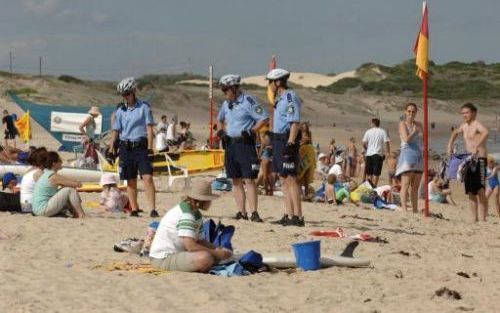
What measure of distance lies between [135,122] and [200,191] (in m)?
3.37

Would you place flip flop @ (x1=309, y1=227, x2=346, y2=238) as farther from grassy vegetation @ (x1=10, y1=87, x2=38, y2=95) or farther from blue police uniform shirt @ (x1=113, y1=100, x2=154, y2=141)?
grassy vegetation @ (x1=10, y1=87, x2=38, y2=95)

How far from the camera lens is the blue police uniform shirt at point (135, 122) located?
33.4 feet

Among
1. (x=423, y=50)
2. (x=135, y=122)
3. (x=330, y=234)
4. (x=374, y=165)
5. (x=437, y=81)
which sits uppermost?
(x=437, y=81)

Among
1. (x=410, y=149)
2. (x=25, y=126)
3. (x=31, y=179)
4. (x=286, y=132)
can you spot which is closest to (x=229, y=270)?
(x=286, y=132)

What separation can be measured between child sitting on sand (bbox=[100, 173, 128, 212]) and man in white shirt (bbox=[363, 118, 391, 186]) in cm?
523

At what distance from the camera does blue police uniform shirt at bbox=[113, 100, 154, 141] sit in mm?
10180

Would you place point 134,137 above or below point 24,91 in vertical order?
below

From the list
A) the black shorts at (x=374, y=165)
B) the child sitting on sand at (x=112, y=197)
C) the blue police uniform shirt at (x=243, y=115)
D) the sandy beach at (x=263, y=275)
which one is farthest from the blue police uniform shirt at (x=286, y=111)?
the black shorts at (x=374, y=165)

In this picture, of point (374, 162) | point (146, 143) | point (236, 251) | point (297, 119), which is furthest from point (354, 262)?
point (374, 162)

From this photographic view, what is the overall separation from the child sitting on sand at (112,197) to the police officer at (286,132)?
221cm

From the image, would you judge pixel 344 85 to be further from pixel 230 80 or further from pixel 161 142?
pixel 230 80

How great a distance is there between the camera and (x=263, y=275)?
7.14 metres

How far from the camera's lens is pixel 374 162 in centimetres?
1546

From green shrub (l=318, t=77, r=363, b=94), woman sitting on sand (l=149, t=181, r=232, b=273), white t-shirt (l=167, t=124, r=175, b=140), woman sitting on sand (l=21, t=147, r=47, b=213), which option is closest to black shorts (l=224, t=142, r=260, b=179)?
woman sitting on sand (l=21, t=147, r=47, b=213)
